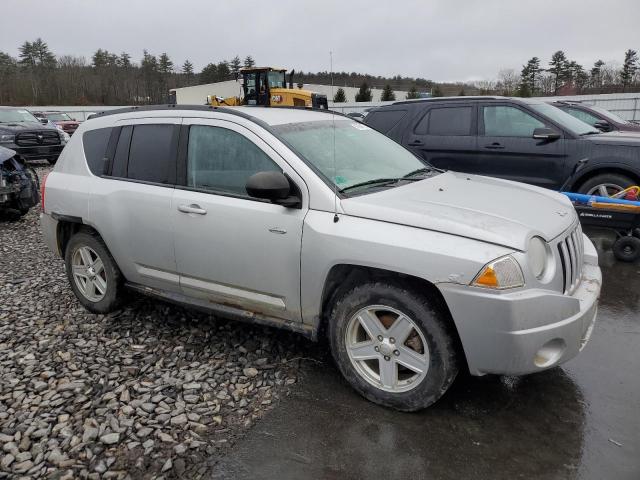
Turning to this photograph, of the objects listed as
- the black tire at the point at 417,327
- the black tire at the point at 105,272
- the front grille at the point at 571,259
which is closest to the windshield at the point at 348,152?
the black tire at the point at 417,327

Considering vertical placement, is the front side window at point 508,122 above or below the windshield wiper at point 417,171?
above

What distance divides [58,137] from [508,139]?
524 inches

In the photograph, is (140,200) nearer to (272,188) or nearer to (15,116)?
(272,188)

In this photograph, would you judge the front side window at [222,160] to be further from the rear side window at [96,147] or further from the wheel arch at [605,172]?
the wheel arch at [605,172]

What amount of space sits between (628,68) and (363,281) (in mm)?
57044

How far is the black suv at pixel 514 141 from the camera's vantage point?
634cm

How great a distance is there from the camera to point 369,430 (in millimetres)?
2830

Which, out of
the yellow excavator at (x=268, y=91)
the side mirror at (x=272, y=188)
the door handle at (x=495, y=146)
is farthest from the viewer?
the yellow excavator at (x=268, y=91)

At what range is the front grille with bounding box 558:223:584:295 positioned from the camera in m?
2.85

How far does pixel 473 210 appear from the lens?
2979 mm

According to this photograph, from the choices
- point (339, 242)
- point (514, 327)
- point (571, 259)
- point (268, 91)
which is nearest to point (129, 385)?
point (339, 242)

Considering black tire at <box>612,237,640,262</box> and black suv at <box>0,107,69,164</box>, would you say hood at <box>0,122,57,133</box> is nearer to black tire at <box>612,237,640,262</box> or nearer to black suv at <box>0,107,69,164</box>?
black suv at <box>0,107,69,164</box>

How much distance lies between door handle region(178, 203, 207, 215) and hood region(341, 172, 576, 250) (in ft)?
3.55

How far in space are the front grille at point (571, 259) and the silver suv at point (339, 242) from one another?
0.7 inches
